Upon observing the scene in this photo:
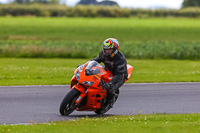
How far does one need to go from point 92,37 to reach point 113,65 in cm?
4589

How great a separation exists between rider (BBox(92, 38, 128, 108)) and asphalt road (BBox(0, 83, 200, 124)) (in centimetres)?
83

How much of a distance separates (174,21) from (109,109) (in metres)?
68.1

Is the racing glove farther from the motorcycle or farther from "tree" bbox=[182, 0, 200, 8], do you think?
"tree" bbox=[182, 0, 200, 8]

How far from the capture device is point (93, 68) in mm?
10430

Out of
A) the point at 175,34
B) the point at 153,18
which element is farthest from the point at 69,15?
the point at 175,34

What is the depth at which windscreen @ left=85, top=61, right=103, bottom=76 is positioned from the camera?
1033 cm

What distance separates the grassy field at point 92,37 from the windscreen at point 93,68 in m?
21.7

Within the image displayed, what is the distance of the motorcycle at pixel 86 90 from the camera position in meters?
10.3

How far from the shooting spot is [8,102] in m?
12.3

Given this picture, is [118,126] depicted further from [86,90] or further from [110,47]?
[110,47]

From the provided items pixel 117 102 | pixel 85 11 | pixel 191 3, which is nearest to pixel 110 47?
pixel 117 102

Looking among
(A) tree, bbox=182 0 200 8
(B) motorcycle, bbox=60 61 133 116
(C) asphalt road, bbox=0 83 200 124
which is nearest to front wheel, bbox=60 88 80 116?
(B) motorcycle, bbox=60 61 133 116

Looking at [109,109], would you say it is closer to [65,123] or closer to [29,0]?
[65,123]

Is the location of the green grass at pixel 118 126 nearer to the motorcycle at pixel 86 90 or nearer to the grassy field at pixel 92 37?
the motorcycle at pixel 86 90
